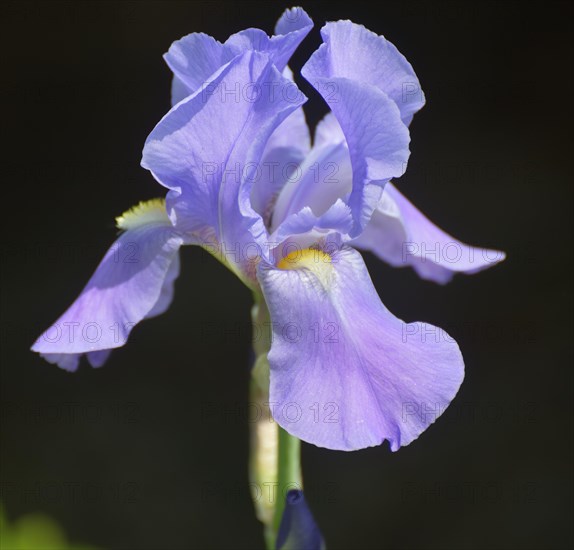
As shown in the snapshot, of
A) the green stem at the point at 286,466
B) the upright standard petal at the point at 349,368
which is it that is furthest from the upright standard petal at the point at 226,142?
the green stem at the point at 286,466

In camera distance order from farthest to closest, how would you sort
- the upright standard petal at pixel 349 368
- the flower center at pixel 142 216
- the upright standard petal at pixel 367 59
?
the flower center at pixel 142 216
the upright standard petal at pixel 367 59
the upright standard petal at pixel 349 368

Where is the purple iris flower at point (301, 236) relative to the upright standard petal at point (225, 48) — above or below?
below

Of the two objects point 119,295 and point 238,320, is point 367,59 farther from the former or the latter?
point 238,320

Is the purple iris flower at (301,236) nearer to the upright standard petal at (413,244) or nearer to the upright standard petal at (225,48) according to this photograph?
the upright standard petal at (225,48)

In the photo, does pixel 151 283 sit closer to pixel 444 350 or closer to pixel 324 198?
pixel 324 198

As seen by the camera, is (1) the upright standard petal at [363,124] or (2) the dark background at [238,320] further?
(2) the dark background at [238,320]

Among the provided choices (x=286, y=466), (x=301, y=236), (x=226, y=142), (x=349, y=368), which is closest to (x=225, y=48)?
(x=226, y=142)

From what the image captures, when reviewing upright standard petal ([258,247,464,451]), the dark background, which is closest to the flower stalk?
upright standard petal ([258,247,464,451])

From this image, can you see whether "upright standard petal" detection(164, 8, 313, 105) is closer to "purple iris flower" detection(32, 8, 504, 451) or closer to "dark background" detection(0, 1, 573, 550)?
"purple iris flower" detection(32, 8, 504, 451)
